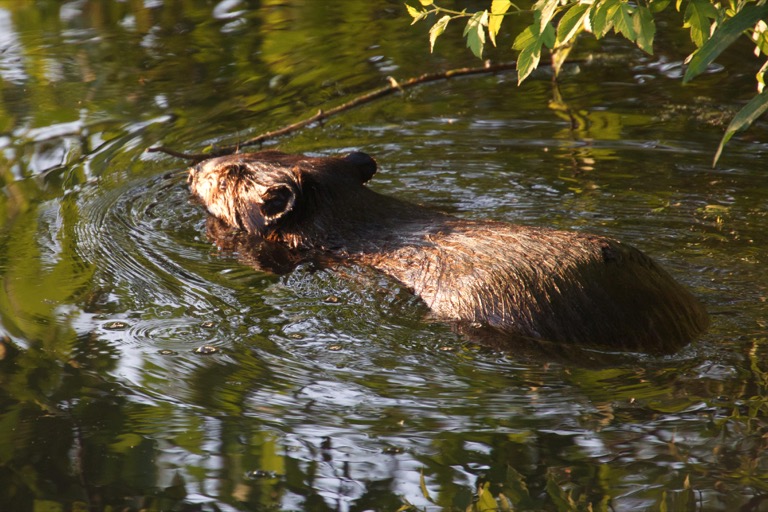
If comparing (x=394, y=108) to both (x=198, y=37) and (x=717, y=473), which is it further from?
(x=717, y=473)

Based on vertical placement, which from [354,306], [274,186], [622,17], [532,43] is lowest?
[354,306]

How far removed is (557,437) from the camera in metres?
3.15

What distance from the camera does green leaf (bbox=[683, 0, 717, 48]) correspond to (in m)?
3.39

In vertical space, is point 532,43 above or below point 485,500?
above

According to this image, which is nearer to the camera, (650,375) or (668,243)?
(650,375)

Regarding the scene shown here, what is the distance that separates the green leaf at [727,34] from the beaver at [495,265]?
92cm

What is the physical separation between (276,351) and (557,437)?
3.94 ft

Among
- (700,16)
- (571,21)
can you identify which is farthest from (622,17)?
(700,16)

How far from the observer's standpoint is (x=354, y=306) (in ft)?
14.0

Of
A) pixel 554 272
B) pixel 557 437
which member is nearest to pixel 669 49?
pixel 554 272

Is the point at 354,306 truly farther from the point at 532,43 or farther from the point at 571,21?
the point at 571,21

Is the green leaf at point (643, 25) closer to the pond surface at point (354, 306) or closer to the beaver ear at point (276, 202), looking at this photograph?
the pond surface at point (354, 306)

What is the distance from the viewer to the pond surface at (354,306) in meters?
2.99

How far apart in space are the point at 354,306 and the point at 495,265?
0.69 metres
